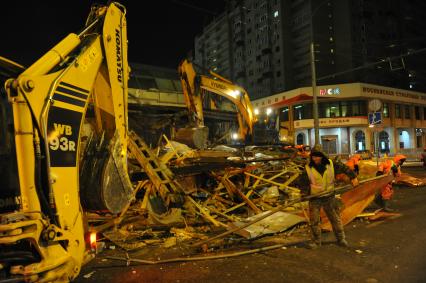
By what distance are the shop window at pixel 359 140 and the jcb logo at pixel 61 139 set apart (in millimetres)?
43827

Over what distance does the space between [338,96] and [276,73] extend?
3120cm

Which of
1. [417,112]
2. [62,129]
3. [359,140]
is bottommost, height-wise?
[62,129]

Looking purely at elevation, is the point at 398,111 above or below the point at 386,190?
above

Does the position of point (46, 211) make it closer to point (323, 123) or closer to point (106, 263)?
point (106, 263)

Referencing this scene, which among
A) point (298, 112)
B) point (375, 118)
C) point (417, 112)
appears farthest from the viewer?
point (417, 112)

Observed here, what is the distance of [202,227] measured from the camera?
25.9 ft

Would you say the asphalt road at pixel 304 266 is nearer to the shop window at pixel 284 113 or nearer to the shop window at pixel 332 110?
the shop window at pixel 332 110

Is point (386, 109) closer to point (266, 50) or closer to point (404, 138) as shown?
point (404, 138)

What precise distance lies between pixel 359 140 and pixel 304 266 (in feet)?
136

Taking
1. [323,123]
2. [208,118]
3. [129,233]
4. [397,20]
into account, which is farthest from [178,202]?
[397,20]

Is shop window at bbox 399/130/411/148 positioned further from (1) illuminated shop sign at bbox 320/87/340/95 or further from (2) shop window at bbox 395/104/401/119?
(1) illuminated shop sign at bbox 320/87/340/95

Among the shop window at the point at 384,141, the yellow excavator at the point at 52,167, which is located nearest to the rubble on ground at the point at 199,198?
the yellow excavator at the point at 52,167

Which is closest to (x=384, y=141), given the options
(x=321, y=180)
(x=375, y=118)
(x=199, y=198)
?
(x=375, y=118)

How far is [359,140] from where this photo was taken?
43250 mm
